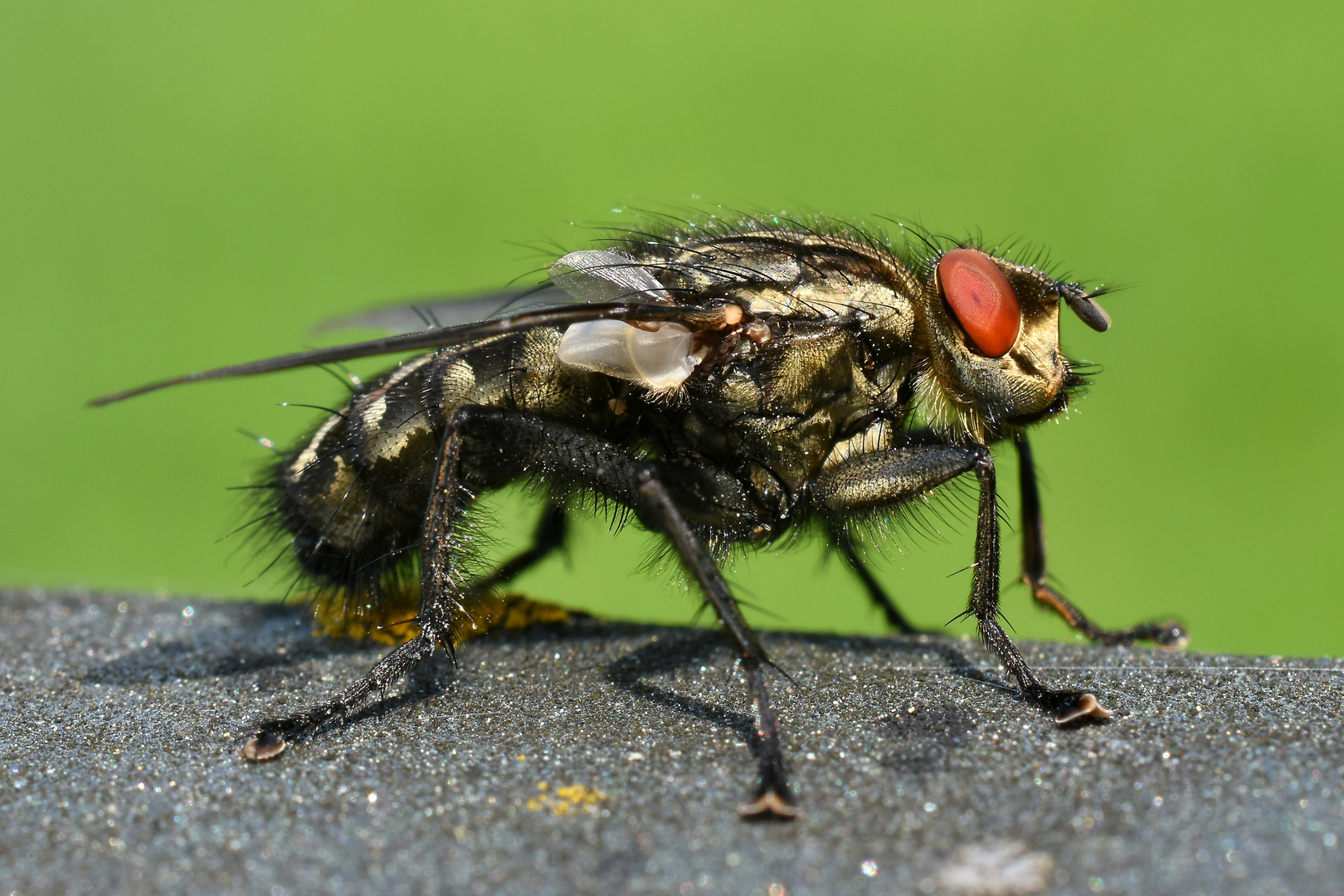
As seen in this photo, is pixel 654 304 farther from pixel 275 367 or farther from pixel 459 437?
pixel 275 367

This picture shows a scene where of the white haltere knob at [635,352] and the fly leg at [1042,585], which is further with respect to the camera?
the fly leg at [1042,585]

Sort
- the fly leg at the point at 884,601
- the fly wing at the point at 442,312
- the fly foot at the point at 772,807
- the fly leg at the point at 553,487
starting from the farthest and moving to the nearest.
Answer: the fly leg at the point at 884,601 < the fly wing at the point at 442,312 < the fly leg at the point at 553,487 < the fly foot at the point at 772,807

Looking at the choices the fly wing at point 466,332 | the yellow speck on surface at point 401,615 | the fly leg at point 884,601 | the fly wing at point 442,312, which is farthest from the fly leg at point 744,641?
the fly leg at point 884,601

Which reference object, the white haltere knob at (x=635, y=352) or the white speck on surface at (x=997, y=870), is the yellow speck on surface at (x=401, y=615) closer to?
the white haltere knob at (x=635, y=352)

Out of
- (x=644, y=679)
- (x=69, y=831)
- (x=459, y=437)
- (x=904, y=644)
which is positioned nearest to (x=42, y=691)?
(x=69, y=831)

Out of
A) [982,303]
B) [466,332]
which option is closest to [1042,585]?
[982,303]

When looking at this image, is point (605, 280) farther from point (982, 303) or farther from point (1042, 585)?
point (1042, 585)
